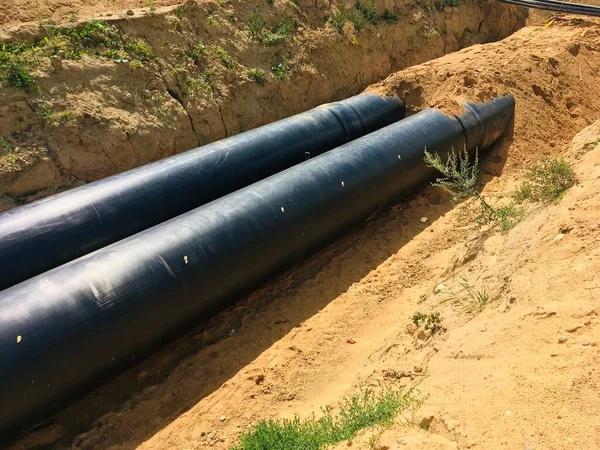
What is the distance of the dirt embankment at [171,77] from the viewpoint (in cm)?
706

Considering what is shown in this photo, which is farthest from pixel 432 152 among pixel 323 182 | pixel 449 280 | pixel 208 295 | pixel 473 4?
pixel 473 4

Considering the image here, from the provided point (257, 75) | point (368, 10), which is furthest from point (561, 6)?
point (257, 75)

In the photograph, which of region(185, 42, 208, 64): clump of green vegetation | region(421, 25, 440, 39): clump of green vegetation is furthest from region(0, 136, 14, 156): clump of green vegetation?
region(421, 25, 440, 39): clump of green vegetation

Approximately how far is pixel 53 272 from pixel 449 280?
13.5 ft

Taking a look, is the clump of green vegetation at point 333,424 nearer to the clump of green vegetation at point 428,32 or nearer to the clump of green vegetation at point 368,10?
the clump of green vegetation at point 368,10

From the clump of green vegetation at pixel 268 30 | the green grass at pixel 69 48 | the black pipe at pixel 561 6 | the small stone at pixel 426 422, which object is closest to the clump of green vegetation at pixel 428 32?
the black pipe at pixel 561 6

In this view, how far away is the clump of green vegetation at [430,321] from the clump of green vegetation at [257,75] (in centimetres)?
618

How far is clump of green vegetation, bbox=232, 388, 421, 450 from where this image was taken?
3596 millimetres

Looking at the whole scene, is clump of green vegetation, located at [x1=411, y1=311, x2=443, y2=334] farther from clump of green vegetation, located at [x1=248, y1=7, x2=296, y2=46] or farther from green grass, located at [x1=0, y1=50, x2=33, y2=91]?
clump of green vegetation, located at [x1=248, y1=7, x2=296, y2=46]

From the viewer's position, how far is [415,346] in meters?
4.61

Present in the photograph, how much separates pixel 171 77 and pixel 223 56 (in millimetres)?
1267

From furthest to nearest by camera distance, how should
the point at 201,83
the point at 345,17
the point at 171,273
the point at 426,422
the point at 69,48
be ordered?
the point at 345,17
the point at 201,83
the point at 69,48
the point at 171,273
the point at 426,422

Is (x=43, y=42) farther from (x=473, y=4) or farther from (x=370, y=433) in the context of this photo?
(x=473, y=4)

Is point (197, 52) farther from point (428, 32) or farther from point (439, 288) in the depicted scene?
point (428, 32)
